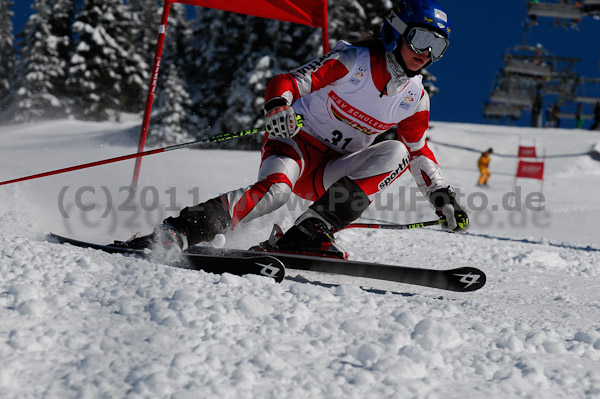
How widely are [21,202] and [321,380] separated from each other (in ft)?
12.4

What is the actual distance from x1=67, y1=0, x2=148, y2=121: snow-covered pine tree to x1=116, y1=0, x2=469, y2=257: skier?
30600 millimetres

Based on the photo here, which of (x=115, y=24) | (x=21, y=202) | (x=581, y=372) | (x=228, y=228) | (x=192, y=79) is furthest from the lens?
(x=115, y=24)

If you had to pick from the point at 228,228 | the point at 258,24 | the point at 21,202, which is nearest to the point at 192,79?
the point at 258,24

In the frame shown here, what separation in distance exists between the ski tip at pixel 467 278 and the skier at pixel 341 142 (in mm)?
672

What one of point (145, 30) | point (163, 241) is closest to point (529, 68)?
point (145, 30)

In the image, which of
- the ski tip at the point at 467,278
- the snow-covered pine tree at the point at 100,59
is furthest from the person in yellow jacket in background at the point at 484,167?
the snow-covered pine tree at the point at 100,59

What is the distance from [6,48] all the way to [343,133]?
154ft

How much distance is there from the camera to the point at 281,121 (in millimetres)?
2768

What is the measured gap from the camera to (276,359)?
4.98 feet

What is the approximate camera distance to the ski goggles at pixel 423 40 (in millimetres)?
3043

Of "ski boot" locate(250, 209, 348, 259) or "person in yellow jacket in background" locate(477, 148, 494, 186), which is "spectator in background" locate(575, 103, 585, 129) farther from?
"ski boot" locate(250, 209, 348, 259)

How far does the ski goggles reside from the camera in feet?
9.98

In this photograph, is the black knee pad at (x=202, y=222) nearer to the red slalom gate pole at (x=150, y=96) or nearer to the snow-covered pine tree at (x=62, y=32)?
the red slalom gate pole at (x=150, y=96)

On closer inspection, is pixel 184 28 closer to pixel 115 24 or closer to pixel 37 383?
pixel 115 24
